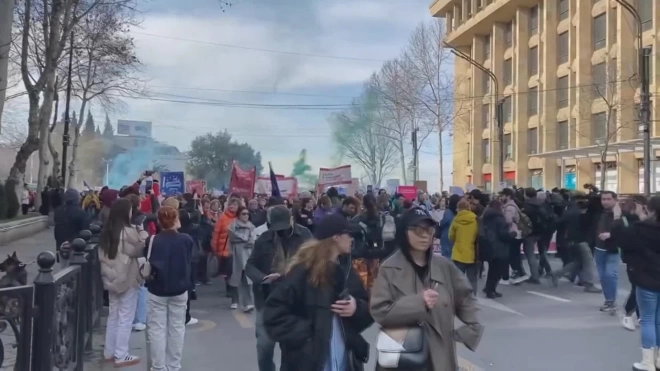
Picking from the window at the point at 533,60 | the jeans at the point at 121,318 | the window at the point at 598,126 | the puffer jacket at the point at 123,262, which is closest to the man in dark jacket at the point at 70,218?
the jeans at the point at 121,318

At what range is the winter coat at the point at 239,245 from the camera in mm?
11602

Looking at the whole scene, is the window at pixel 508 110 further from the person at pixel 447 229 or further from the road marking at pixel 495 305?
the road marking at pixel 495 305

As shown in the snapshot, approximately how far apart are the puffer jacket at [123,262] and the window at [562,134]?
46.4 metres

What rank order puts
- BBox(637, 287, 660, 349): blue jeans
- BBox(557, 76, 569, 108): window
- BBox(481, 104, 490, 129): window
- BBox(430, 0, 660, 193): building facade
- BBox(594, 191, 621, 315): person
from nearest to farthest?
BBox(637, 287, 660, 349): blue jeans, BBox(594, 191, 621, 315): person, BBox(430, 0, 660, 193): building facade, BBox(557, 76, 569, 108): window, BBox(481, 104, 490, 129): window

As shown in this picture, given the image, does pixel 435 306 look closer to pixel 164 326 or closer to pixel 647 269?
pixel 164 326

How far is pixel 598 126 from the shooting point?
45969 millimetres

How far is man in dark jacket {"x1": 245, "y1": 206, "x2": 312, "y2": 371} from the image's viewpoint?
609 centimetres

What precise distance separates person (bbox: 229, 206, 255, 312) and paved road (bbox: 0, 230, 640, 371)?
1.24 feet

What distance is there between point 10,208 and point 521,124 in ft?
127

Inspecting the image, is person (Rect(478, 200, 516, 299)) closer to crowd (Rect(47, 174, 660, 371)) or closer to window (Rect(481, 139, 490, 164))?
crowd (Rect(47, 174, 660, 371))

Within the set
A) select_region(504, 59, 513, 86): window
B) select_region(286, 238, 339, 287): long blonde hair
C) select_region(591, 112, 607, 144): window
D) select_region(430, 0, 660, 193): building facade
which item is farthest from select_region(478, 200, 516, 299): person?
select_region(504, 59, 513, 86): window

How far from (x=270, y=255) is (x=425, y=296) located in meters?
2.42

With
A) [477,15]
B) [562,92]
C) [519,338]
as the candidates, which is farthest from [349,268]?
[477,15]

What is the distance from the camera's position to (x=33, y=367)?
4355 mm
